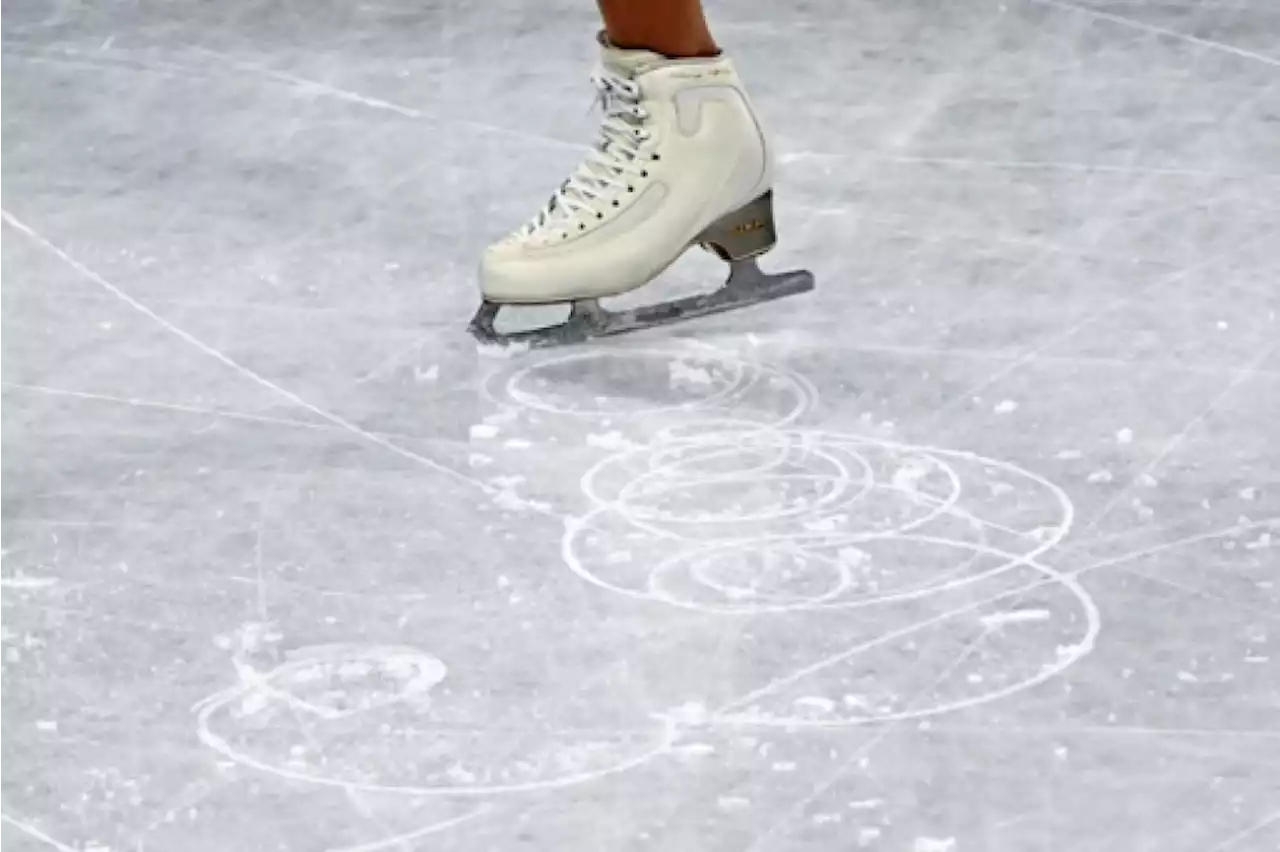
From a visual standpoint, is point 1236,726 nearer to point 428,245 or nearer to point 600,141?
point 600,141

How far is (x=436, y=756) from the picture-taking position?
114cm

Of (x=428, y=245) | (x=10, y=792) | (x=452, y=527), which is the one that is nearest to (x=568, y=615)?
(x=452, y=527)

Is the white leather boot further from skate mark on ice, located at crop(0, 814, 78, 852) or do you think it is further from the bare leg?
skate mark on ice, located at crop(0, 814, 78, 852)

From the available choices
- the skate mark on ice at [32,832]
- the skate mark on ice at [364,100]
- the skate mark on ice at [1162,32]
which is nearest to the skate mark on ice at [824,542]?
the skate mark on ice at [32,832]

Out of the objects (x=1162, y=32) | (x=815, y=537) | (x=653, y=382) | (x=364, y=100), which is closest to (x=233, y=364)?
(x=653, y=382)

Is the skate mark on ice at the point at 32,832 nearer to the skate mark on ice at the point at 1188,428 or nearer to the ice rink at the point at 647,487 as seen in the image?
the ice rink at the point at 647,487

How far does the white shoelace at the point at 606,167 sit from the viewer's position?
1771 mm

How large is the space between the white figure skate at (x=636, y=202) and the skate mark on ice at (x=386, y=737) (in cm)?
57

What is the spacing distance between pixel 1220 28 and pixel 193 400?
147cm

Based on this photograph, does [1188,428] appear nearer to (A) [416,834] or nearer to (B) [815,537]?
(B) [815,537]

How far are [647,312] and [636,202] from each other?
0.30 feet

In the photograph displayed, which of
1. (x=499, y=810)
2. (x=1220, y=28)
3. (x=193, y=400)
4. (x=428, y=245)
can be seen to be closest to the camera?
(x=499, y=810)

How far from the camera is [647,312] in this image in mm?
1793

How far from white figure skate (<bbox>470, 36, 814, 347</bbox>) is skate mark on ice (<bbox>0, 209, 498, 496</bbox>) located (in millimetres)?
184
